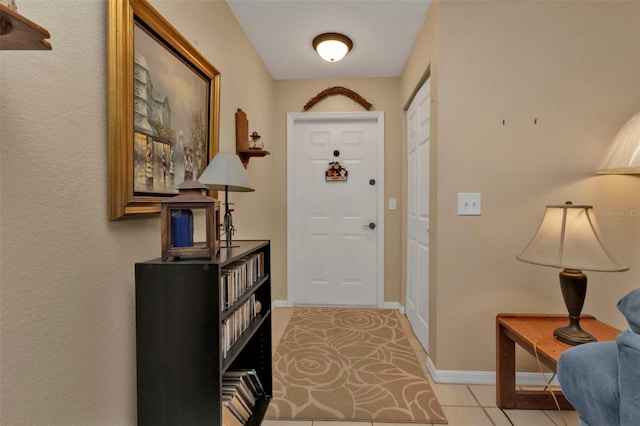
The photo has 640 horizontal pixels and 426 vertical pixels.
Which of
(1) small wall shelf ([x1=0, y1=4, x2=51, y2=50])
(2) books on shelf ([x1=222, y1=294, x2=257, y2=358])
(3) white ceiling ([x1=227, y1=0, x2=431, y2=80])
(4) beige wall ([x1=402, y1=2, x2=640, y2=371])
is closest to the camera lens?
(1) small wall shelf ([x1=0, y1=4, x2=51, y2=50])

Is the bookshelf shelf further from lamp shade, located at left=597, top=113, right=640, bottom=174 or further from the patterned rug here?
lamp shade, located at left=597, top=113, right=640, bottom=174

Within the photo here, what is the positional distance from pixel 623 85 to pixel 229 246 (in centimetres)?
244

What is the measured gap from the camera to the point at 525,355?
1936mm

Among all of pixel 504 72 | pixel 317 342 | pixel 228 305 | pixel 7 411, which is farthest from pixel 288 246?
pixel 7 411

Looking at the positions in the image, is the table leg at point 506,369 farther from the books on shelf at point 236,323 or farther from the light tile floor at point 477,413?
the books on shelf at point 236,323

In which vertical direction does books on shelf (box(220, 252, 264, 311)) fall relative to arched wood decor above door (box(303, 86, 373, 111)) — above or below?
below

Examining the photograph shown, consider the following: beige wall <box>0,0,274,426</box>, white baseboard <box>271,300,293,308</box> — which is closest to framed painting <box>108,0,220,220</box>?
beige wall <box>0,0,274,426</box>

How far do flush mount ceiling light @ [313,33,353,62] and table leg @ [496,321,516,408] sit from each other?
7.40 feet

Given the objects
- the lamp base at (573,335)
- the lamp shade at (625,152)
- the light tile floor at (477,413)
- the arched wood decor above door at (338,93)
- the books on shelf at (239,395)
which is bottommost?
the light tile floor at (477,413)

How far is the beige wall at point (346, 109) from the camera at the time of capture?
329 centimetres

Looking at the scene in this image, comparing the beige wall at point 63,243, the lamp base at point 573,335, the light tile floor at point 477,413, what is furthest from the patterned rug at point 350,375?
the beige wall at point 63,243

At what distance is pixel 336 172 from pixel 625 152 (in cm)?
220

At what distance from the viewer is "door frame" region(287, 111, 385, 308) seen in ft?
10.8

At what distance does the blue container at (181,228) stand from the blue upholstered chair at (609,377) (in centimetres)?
122
